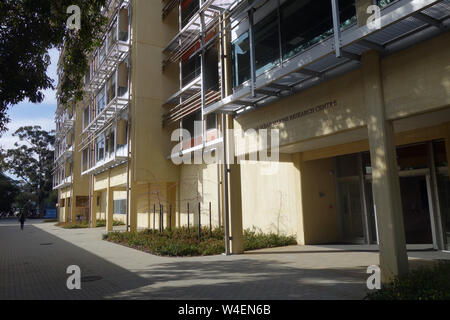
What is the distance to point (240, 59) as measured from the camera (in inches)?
477

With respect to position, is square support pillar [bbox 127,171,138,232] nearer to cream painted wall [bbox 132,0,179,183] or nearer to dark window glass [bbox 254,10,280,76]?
cream painted wall [bbox 132,0,179,183]

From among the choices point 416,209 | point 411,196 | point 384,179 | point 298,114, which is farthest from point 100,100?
point 384,179

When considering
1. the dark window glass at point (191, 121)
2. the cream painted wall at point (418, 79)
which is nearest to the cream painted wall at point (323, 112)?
the cream painted wall at point (418, 79)

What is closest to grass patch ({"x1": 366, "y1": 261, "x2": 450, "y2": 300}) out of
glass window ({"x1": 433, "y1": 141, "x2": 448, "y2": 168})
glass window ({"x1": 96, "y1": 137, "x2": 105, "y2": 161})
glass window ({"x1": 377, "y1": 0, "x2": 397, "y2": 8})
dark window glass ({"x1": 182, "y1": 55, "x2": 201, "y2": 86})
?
glass window ({"x1": 377, "y1": 0, "x2": 397, "y2": 8})

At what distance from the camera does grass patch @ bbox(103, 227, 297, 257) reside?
12539 mm

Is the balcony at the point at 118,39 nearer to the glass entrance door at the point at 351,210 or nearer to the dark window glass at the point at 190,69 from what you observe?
the dark window glass at the point at 190,69

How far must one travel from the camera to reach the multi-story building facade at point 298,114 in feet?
23.2

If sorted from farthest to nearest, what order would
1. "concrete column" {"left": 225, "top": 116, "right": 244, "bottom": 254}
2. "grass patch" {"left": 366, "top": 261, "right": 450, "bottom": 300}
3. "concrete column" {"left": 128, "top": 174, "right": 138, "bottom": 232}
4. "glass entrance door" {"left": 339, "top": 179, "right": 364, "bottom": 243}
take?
"concrete column" {"left": 128, "top": 174, "right": 138, "bottom": 232} < "glass entrance door" {"left": 339, "top": 179, "right": 364, "bottom": 243} < "concrete column" {"left": 225, "top": 116, "right": 244, "bottom": 254} < "grass patch" {"left": 366, "top": 261, "right": 450, "bottom": 300}

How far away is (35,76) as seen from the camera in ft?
29.9

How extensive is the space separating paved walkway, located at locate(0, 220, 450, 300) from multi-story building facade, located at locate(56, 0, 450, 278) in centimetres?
126

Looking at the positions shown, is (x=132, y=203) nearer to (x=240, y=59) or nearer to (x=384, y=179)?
(x=240, y=59)

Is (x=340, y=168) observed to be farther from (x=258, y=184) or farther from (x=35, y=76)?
(x=35, y=76)

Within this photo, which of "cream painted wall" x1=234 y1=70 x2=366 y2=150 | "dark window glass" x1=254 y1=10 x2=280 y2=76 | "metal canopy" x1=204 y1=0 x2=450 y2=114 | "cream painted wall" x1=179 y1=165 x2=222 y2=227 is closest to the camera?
"metal canopy" x1=204 y1=0 x2=450 y2=114

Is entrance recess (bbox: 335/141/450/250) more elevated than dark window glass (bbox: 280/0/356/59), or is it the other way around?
dark window glass (bbox: 280/0/356/59)
